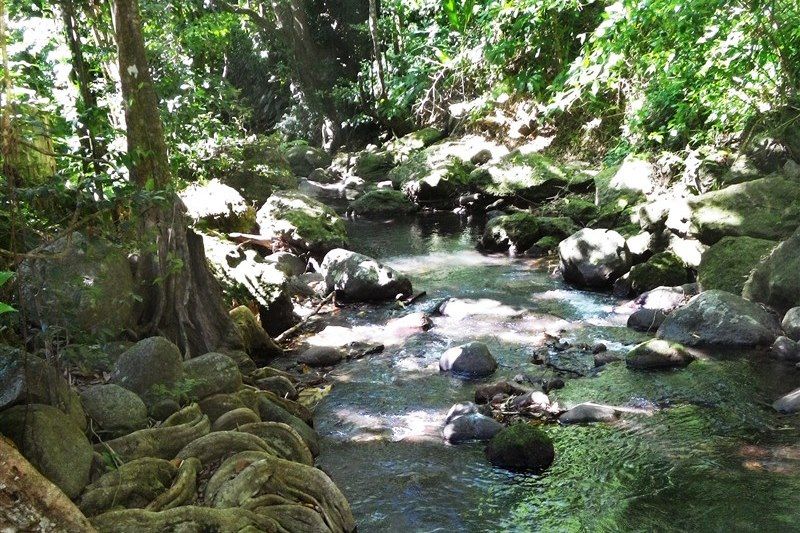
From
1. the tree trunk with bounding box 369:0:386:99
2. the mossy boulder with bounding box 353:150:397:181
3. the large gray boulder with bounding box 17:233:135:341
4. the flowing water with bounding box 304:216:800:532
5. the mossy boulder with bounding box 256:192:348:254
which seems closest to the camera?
the large gray boulder with bounding box 17:233:135:341

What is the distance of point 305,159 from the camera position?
76.4ft

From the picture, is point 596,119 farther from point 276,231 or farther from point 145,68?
point 145,68

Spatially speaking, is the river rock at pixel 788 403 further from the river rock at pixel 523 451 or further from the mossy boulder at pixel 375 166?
the mossy boulder at pixel 375 166

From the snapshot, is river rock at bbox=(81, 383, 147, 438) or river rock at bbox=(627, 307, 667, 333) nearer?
river rock at bbox=(81, 383, 147, 438)

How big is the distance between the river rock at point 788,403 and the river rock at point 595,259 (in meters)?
4.33

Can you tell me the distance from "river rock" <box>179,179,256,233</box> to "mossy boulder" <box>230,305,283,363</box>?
97.6 inches

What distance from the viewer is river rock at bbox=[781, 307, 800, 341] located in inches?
297

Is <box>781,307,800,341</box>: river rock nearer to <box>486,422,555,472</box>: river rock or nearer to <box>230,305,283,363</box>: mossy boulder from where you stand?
<box>486,422,555,472</box>: river rock

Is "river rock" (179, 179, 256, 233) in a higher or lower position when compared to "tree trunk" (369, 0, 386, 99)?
lower

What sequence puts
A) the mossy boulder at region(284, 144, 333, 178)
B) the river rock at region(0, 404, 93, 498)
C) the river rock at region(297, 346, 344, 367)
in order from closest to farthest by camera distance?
the river rock at region(0, 404, 93, 498)
the river rock at region(297, 346, 344, 367)
the mossy boulder at region(284, 144, 333, 178)

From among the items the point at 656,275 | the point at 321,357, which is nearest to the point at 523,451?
the point at 321,357

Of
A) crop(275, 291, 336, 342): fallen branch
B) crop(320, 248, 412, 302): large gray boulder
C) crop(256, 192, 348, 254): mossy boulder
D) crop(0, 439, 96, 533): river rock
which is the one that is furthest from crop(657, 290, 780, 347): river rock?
crop(0, 439, 96, 533): river rock

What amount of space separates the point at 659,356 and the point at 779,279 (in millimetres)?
1910

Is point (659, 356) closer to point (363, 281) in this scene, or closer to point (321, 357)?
point (321, 357)
